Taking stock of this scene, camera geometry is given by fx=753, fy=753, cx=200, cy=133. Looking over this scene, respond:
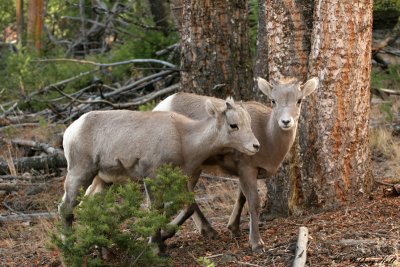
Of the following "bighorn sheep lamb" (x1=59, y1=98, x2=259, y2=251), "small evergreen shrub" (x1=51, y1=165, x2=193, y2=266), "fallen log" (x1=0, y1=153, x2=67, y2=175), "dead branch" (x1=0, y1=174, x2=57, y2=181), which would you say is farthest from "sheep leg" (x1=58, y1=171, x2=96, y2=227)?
"fallen log" (x1=0, y1=153, x2=67, y2=175)

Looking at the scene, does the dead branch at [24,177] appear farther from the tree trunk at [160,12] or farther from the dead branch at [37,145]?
the tree trunk at [160,12]

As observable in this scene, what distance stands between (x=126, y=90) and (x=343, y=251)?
7.92m

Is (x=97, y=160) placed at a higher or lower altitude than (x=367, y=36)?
lower

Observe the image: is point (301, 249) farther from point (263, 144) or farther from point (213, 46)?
point (213, 46)

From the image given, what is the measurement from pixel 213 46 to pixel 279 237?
424 cm

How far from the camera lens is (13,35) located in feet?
73.5

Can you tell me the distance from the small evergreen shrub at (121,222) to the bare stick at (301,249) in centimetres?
104

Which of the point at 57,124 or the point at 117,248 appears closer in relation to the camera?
the point at 117,248

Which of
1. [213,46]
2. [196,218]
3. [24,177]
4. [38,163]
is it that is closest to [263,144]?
[196,218]

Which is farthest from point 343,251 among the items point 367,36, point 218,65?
point 218,65

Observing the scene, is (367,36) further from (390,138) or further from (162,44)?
(162,44)

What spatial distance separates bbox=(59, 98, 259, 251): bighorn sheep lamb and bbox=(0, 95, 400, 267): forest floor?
31.7 inches

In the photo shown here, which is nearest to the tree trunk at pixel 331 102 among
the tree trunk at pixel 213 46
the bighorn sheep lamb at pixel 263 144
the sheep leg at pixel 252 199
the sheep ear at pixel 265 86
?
the bighorn sheep lamb at pixel 263 144

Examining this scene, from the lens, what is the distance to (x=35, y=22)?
1636 cm
